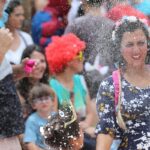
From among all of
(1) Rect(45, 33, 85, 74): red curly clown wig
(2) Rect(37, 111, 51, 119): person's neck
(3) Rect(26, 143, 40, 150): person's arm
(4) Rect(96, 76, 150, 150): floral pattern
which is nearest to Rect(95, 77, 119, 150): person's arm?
(4) Rect(96, 76, 150, 150): floral pattern

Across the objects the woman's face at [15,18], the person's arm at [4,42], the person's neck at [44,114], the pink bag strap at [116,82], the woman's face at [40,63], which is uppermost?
the person's arm at [4,42]

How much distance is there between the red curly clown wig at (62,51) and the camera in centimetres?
713

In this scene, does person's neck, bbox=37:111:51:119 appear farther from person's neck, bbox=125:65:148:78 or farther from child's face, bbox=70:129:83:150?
→ person's neck, bbox=125:65:148:78

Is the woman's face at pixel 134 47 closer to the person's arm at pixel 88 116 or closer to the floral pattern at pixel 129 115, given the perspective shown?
the floral pattern at pixel 129 115

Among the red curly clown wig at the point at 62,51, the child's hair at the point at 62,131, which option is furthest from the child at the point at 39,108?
the child's hair at the point at 62,131

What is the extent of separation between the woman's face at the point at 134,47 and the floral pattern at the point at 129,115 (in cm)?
16

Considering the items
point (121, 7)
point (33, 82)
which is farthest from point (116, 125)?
point (33, 82)

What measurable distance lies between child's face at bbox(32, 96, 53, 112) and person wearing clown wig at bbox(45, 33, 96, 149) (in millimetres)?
469

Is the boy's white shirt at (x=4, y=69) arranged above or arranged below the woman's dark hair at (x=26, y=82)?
above

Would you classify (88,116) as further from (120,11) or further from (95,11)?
(120,11)

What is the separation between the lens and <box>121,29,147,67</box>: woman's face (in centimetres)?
489

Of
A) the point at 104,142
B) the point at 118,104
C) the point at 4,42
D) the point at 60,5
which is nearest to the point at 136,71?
the point at 118,104

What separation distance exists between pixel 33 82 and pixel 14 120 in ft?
5.51

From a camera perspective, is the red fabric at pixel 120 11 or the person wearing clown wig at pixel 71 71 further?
the person wearing clown wig at pixel 71 71
